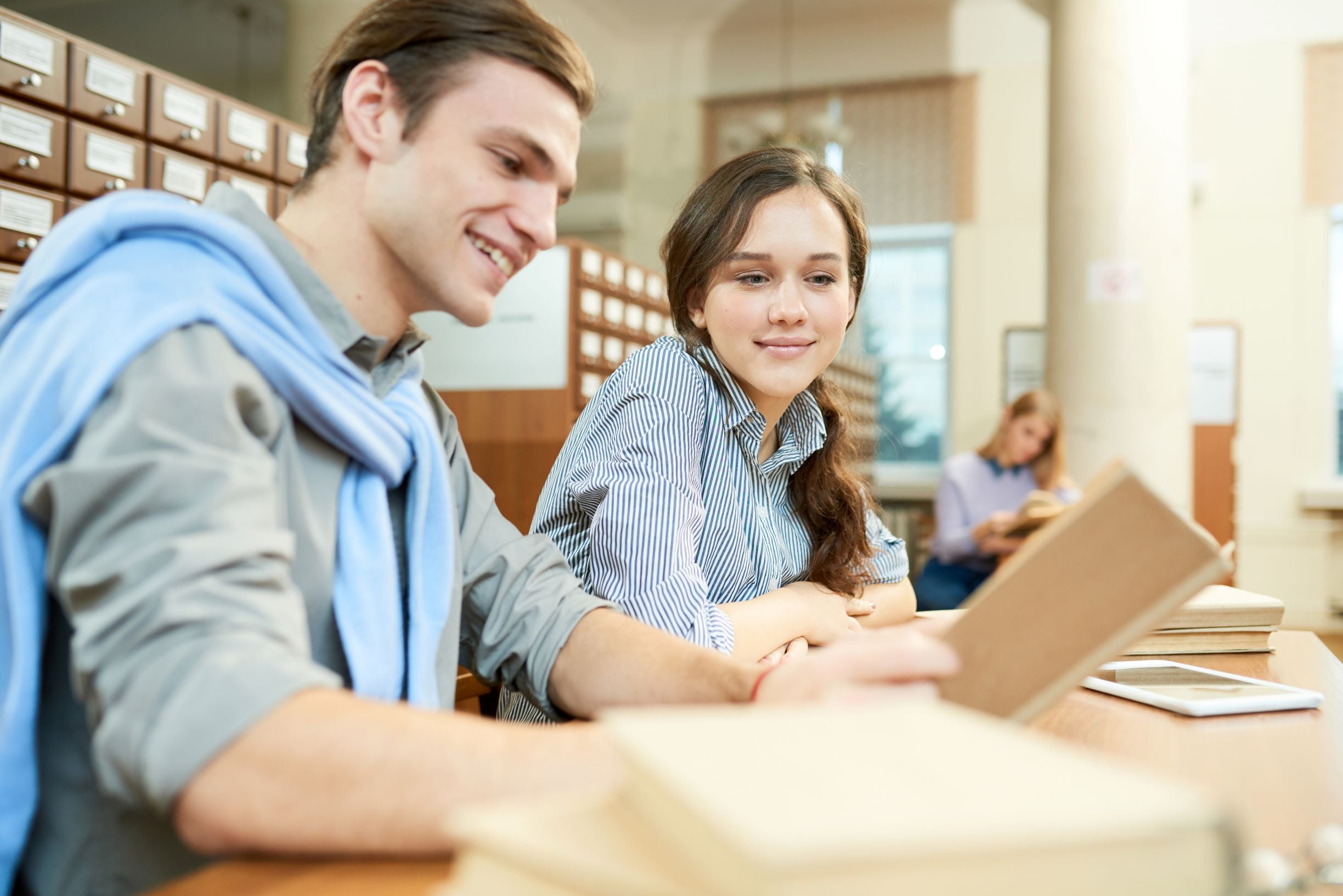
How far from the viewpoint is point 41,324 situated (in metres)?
0.71

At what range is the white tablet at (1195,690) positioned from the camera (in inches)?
39.0

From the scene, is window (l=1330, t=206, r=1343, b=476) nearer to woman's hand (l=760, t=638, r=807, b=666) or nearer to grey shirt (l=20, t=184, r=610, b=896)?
woman's hand (l=760, t=638, r=807, b=666)

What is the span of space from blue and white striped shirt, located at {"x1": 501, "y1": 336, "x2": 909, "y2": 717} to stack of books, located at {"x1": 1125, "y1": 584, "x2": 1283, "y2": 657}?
385 mm

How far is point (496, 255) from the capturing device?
949mm

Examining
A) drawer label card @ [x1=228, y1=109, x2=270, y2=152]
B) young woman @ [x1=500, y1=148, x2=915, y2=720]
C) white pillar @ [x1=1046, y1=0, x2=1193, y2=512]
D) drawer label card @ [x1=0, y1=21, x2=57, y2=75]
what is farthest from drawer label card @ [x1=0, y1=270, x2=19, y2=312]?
white pillar @ [x1=1046, y1=0, x2=1193, y2=512]

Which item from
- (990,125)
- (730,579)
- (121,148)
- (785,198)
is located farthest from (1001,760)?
(990,125)

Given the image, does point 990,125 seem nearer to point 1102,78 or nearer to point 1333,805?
point 1102,78

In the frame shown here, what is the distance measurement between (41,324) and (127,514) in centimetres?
22

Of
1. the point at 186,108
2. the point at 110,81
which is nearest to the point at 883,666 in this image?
the point at 110,81

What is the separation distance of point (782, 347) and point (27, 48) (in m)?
1.88

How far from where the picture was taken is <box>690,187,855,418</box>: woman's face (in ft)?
4.80

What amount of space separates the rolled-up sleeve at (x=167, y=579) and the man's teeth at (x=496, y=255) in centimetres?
34

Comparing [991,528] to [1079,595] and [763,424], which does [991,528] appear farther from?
[1079,595]

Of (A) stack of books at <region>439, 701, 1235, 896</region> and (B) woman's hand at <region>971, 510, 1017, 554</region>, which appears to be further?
(B) woman's hand at <region>971, 510, 1017, 554</region>
